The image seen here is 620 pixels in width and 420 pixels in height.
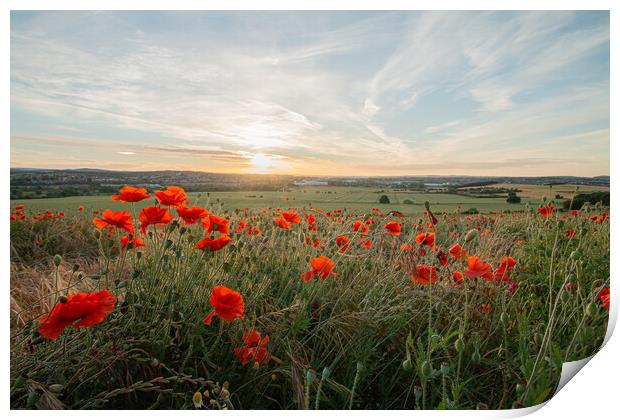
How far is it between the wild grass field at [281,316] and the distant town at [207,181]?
0.08 metres

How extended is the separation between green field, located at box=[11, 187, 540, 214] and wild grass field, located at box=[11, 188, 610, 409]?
1cm

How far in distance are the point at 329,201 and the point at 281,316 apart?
0.98 meters

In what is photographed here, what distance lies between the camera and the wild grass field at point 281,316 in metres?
1.62

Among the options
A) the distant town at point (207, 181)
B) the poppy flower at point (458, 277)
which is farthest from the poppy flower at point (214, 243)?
the poppy flower at point (458, 277)

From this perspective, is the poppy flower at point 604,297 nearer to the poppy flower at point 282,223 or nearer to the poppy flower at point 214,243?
the poppy flower at point 282,223

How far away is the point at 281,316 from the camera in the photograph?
74.8 inches

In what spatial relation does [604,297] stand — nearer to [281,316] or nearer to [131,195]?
[281,316]

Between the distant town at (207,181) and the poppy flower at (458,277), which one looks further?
the distant town at (207,181)

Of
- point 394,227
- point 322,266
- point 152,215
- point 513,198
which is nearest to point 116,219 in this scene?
point 152,215

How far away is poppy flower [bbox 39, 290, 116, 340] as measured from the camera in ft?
4.80

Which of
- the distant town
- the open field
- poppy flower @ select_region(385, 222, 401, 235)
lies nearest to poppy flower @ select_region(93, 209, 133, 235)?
the distant town

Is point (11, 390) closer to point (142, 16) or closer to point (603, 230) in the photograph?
point (142, 16)

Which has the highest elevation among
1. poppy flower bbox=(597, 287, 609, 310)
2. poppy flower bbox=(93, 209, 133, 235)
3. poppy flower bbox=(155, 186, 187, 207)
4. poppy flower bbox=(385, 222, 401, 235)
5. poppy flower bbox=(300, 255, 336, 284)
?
poppy flower bbox=(155, 186, 187, 207)

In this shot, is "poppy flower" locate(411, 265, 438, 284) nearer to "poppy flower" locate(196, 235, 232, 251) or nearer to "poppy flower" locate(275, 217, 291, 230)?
"poppy flower" locate(275, 217, 291, 230)
